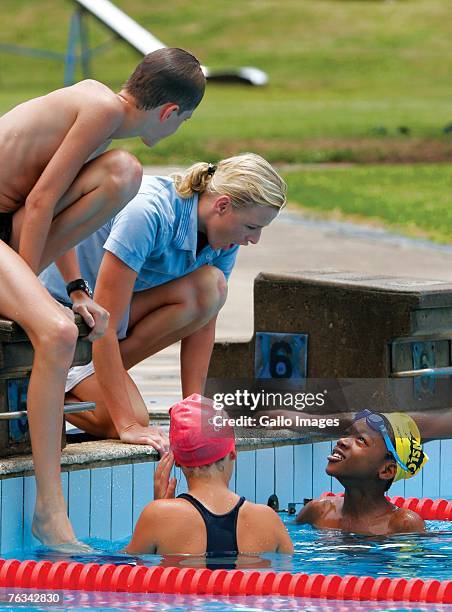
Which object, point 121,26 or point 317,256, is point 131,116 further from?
point 121,26

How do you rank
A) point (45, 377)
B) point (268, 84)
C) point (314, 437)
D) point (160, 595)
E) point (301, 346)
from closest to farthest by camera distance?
point (160, 595), point (45, 377), point (314, 437), point (301, 346), point (268, 84)

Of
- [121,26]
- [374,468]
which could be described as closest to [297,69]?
[121,26]

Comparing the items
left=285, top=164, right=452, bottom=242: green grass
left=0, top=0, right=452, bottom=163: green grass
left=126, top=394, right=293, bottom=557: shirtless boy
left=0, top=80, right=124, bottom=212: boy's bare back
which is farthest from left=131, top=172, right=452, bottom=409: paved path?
left=0, top=0, right=452, bottom=163: green grass

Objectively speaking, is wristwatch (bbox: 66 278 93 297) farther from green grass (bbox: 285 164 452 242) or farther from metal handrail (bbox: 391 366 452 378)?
green grass (bbox: 285 164 452 242)

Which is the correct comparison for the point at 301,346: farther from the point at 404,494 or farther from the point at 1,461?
the point at 1,461

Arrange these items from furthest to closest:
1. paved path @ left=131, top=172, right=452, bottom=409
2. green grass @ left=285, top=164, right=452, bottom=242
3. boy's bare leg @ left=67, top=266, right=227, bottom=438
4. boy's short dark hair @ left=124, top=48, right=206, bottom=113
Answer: green grass @ left=285, top=164, right=452, bottom=242 < paved path @ left=131, top=172, right=452, bottom=409 < boy's bare leg @ left=67, top=266, right=227, bottom=438 < boy's short dark hair @ left=124, top=48, right=206, bottom=113

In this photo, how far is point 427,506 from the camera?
627cm

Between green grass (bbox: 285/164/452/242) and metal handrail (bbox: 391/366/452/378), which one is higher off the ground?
green grass (bbox: 285/164/452/242)

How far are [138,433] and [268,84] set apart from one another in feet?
137

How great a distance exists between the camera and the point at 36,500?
5.12 meters

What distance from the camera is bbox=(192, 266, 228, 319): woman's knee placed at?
608 cm

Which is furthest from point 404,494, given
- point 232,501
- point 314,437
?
point 232,501

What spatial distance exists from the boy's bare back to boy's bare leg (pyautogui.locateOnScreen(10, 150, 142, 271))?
Result: 99 millimetres

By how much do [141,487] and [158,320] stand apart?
30.9 inches
